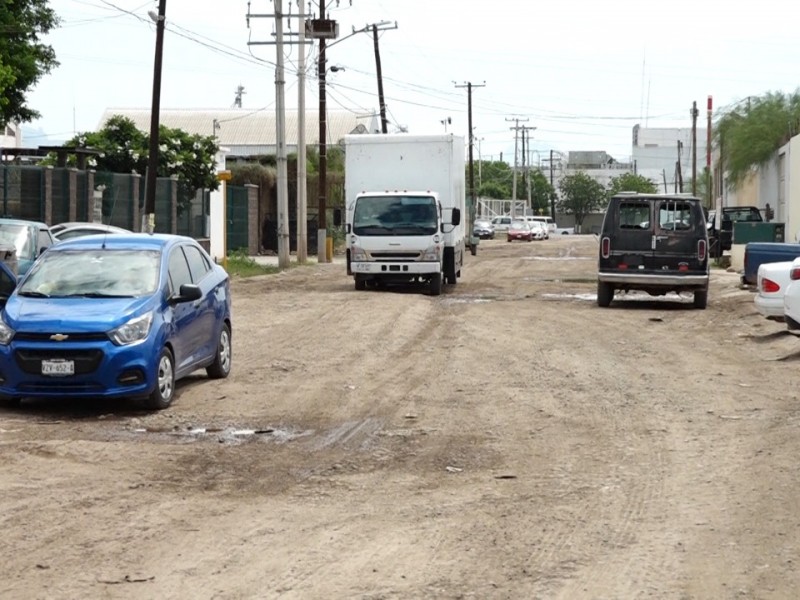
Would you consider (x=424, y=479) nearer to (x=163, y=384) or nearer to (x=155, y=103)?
(x=163, y=384)

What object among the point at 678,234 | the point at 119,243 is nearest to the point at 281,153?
the point at 678,234

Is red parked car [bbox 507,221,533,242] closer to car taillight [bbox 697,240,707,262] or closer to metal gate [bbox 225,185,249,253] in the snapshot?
metal gate [bbox 225,185,249,253]

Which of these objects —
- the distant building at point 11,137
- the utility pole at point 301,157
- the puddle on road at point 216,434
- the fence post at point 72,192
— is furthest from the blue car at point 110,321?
the distant building at point 11,137

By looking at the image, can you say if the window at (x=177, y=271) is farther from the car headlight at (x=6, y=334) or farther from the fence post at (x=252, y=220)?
the fence post at (x=252, y=220)

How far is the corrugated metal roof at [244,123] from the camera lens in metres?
91.6

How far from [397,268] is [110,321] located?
664 inches

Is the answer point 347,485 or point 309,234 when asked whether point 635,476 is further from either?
point 309,234

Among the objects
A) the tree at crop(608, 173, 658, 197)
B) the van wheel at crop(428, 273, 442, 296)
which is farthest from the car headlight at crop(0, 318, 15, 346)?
the tree at crop(608, 173, 658, 197)

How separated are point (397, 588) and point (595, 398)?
7.19 meters

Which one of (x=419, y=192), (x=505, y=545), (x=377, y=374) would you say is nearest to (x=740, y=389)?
(x=377, y=374)

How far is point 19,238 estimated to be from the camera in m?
18.6

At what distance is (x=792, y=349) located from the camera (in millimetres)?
18141

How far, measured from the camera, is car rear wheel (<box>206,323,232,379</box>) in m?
14.9

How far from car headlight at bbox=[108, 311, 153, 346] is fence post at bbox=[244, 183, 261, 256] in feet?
131
